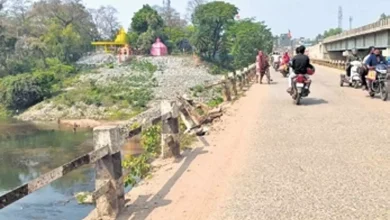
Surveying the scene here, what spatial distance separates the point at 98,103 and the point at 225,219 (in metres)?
49.1

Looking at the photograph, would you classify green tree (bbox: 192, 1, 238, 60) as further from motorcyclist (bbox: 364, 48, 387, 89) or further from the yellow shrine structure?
motorcyclist (bbox: 364, 48, 387, 89)

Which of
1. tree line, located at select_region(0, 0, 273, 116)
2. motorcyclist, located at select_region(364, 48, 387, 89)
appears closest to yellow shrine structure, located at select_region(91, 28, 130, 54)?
tree line, located at select_region(0, 0, 273, 116)

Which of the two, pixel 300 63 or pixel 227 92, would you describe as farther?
pixel 227 92

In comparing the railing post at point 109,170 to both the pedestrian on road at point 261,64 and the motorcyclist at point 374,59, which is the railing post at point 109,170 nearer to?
the motorcyclist at point 374,59

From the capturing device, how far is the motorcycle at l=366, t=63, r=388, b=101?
1503 cm

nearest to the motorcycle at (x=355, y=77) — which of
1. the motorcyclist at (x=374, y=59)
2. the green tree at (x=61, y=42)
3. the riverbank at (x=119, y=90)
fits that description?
the motorcyclist at (x=374, y=59)

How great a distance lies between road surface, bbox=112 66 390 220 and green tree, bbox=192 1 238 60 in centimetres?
5942

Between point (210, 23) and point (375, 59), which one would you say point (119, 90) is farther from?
point (375, 59)

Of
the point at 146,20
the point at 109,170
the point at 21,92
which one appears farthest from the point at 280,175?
the point at 146,20

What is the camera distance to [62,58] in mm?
74375

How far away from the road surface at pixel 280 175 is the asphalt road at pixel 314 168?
11mm

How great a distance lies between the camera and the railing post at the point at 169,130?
26.9 feet

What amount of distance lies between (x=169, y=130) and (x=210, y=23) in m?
63.4

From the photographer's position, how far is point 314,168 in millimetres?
7305
